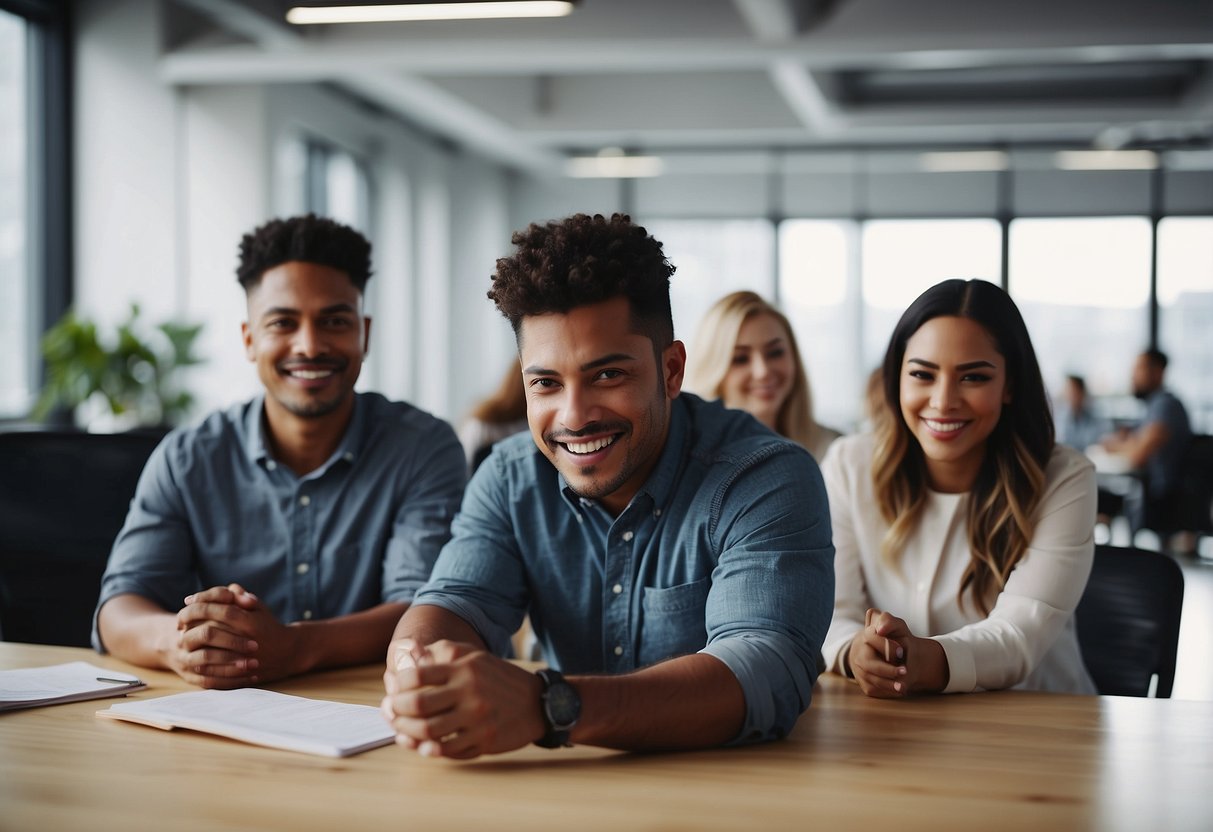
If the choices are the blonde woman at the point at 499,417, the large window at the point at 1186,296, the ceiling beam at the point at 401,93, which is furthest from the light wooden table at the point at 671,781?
the large window at the point at 1186,296

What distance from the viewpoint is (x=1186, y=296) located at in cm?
1080

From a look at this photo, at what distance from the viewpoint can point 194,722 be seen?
5.15 ft

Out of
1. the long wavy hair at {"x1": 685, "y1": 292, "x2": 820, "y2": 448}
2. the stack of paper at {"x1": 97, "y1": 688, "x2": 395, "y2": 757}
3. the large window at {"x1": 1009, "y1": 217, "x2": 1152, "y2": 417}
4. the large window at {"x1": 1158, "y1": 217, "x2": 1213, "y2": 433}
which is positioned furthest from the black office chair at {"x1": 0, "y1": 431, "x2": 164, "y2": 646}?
the large window at {"x1": 1158, "y1": 217, "x2": 1213, "y2": 433}

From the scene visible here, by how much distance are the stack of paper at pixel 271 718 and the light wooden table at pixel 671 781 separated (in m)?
0.02

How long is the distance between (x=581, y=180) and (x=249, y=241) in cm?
959

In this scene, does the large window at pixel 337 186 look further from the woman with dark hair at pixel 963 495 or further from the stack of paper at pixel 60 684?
the stack of paper at pixel 60 684

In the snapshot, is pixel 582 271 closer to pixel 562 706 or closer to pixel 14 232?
pixel 562 706

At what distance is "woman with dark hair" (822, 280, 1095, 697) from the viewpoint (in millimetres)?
2127

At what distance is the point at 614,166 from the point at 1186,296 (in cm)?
522

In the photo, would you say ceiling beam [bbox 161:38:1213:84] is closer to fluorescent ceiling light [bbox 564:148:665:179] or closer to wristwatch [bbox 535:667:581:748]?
fluorescent ceiling light [bbox 564:148:665:179]

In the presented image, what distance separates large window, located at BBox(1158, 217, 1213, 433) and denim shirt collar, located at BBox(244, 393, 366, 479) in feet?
32.7

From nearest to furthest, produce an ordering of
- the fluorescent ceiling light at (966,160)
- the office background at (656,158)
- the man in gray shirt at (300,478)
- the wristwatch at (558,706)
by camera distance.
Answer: the wristwatch at (558,706)
the man in gray shirt at (300,478)
the office background at (656,158)
the fluorescent ceiling light at (966,160)

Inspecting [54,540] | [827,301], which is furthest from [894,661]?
[827,301]

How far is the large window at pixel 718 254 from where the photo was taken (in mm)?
11523
